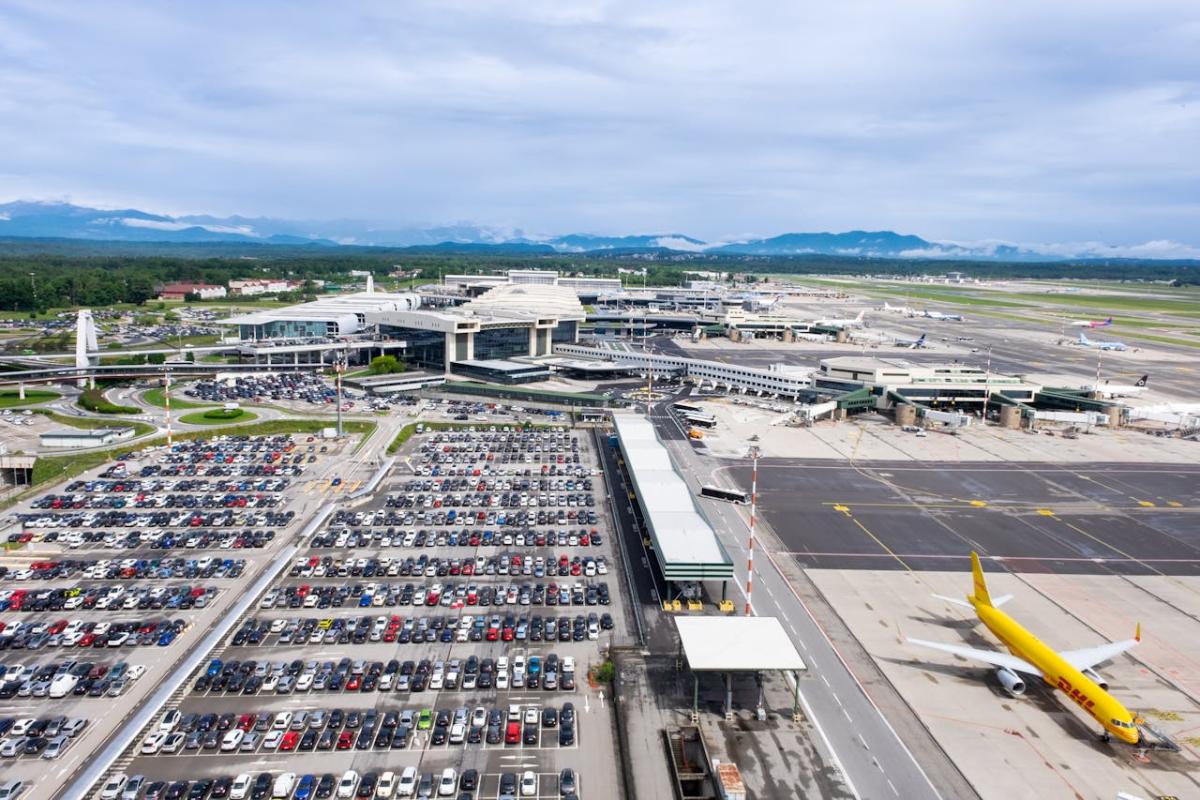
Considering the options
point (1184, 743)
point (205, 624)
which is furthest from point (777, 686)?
point (205, 624)

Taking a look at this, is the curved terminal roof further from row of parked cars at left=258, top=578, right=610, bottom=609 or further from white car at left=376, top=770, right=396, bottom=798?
white car at left=376, top=770, right=396, bottom=798

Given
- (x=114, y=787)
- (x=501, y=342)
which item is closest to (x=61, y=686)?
(x=114, y=787)

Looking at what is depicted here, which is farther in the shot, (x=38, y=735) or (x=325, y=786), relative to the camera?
(x=38, y=735)

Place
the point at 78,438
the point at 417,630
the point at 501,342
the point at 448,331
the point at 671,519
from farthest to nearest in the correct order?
the point at 501,342 → the point at 448,331 → the point at 78,438 → the point at 671,519 → the point at 417,630

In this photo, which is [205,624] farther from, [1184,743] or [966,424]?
[966,424]

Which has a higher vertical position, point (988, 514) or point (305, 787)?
point (988, 514)

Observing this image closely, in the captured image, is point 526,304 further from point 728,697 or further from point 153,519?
point 728,697
